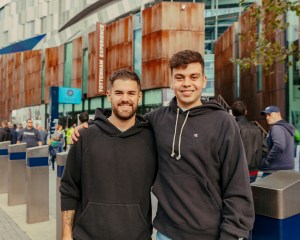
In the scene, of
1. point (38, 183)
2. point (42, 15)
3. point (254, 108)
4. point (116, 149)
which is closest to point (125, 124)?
point (116, 149)

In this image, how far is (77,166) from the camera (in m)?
2.48

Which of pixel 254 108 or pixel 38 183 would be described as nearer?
pixel 38 183

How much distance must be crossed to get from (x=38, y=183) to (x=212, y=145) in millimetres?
4703

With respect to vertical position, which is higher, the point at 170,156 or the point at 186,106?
the point at 186,106

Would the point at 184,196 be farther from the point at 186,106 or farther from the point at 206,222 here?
the point at 186,106

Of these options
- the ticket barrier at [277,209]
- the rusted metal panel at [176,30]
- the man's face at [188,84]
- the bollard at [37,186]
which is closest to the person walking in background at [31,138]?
the bollard at [37,186]

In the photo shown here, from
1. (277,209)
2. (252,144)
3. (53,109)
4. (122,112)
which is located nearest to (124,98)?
(122,112)

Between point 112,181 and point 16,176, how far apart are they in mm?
5487

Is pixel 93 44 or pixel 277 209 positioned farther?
pixel 93 44

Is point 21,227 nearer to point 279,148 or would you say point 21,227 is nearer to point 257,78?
point 279,148

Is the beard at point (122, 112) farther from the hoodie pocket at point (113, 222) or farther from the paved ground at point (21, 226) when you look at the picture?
the paved ground at point (21, 226)

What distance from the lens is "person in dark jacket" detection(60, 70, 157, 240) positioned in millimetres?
2385

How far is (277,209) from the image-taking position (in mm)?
2045

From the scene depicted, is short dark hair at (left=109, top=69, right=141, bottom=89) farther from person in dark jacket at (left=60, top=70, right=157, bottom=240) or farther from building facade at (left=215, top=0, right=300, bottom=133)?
→ building facade at (left=215, top=0, right=300, bottom=133)
